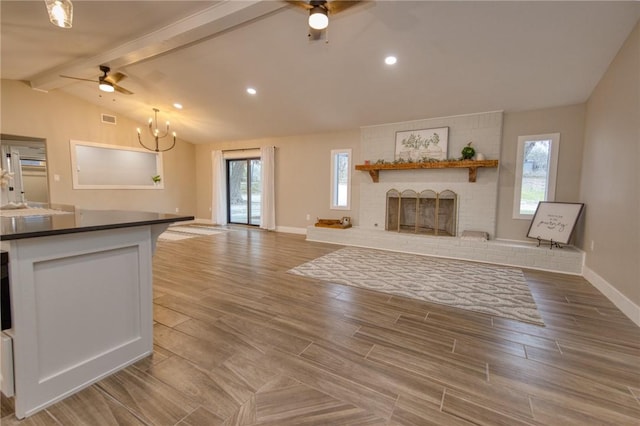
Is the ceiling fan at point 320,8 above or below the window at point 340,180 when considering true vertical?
above

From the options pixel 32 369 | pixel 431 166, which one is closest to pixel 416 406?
pixel 32 369

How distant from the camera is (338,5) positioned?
2.38m

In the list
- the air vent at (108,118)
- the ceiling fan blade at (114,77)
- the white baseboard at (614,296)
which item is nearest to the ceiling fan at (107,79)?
the ceiling fan blade at (114,77)

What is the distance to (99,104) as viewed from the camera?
21.5 feet

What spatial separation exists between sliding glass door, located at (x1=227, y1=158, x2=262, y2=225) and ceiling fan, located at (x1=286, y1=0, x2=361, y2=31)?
5435 millimetres

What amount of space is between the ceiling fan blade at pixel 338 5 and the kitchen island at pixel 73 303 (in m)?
2.13

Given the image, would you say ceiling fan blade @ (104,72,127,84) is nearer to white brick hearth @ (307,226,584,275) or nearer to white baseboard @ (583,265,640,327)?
white brick hearth @ (307,226,584,275)

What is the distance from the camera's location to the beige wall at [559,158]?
425 cm

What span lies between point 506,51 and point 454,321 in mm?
3210

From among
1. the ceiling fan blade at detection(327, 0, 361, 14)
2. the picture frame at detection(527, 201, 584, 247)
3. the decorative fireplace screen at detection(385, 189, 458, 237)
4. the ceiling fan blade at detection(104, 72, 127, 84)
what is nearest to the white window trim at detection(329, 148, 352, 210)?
the decorative fireplace screen at detection(385, 189, 458, 237)

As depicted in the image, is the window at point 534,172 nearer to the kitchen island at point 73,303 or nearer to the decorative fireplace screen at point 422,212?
the decorative fireplace screen at point 422,212

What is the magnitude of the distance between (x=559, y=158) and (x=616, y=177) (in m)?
1.55

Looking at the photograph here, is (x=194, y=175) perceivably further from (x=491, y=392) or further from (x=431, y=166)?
(x=491, y=392)

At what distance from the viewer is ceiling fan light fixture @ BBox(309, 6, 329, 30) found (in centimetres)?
226
